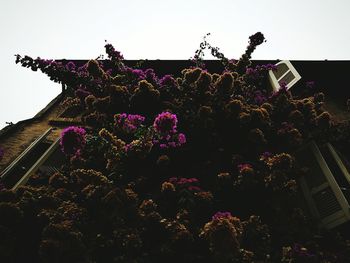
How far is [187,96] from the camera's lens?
A: 6.95 m

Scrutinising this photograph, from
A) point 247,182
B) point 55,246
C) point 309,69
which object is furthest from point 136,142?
point 309,69

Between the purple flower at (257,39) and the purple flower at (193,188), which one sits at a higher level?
the purple flower at (257,39)

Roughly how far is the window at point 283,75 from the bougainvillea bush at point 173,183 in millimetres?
1001

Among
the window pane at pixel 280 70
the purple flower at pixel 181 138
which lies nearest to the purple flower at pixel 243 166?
the purple flower at pixel 181 138

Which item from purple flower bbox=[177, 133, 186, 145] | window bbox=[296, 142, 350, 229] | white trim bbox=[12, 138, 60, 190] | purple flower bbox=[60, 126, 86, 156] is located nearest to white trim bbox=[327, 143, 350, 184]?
window bbox=[296, 142, 350, 229]

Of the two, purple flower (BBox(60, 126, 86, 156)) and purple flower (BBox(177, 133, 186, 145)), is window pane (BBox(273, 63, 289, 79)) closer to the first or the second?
purple flower (BBox(177, 133, 186, 145))

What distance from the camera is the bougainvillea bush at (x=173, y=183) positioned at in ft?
13.0

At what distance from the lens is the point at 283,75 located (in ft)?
27.9

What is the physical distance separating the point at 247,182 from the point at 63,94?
721 centimetres

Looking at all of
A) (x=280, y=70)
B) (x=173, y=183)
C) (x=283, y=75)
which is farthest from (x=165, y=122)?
(x=280, y=70)

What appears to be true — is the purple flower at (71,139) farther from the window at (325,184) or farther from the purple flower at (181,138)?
the window at (325,184)

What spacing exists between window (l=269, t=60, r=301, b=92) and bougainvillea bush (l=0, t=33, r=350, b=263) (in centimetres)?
100

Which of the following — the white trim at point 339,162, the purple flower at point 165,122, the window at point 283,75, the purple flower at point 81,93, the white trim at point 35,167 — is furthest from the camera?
the window at point 283,75

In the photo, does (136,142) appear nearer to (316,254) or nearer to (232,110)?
(232,110)
